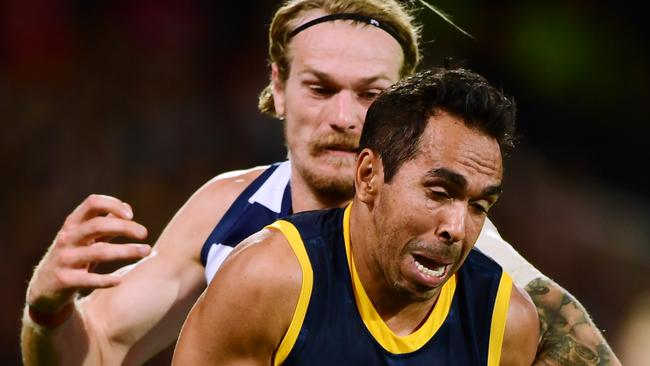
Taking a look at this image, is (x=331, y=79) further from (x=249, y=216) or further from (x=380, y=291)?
(x=380, y=291)

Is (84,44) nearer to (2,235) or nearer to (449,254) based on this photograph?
(2,235)

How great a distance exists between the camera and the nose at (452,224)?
2.11 metres

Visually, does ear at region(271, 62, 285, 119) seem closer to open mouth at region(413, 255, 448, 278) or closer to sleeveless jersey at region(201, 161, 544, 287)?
sleeveless jersey at region(201, 161, 544, 287)

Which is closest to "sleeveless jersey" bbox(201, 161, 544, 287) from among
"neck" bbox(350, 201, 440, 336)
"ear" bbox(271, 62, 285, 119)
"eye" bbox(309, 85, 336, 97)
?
"ear" bbox(271, 62, 285, 119)

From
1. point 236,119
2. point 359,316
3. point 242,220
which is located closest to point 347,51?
point 242,220

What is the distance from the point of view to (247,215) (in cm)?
296

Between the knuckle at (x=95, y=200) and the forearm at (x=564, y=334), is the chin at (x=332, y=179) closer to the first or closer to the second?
the forearm at (x=564, y=334)

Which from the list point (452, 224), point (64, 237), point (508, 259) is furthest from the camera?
point (508, 259)

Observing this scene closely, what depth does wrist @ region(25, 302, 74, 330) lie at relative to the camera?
2.70 m

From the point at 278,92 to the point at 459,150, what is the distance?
1138 mm

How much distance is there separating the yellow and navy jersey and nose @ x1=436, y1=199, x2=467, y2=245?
0.26m

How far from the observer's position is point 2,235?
5.21 meters

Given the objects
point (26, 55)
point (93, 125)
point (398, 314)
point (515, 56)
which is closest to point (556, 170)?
point (515, 56)

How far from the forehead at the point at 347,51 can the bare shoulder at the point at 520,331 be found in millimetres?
862
